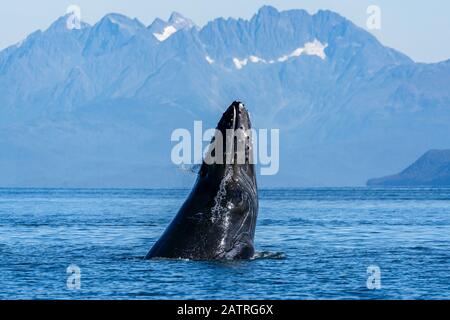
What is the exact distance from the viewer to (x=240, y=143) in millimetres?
29266

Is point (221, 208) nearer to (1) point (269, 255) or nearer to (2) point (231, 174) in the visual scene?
(2) point (231, 174)

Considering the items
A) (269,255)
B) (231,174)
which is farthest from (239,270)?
(269,255)

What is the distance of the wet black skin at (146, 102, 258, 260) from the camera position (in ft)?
96.1

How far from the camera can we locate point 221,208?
96.4ft

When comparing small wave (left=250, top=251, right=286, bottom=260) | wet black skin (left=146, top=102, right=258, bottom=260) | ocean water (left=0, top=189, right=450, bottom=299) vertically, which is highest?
wet black skin (left=146, top=102, right=258, bottom=260)

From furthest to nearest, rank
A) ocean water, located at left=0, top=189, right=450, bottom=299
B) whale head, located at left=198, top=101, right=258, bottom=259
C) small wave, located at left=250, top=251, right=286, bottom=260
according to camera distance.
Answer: small wave, located at left=250, top=251, right=286, bottom=260 < whale head, located at left=198, top=101, right=258, bottom=259 < ocean water, located at left=0, top=189, right=450, bottom=299

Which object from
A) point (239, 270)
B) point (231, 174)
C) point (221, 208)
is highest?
point (231, 174)

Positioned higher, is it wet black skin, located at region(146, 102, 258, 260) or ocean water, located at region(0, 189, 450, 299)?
wet black skin, located at region(146, 102, 258, 260)

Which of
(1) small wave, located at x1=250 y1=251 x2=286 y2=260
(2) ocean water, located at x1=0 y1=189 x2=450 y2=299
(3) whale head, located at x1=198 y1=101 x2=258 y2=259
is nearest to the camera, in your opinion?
(2) ocean water, located at x1=0 y1=189 x2=450 y2=299

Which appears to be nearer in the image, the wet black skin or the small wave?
the wet black skin

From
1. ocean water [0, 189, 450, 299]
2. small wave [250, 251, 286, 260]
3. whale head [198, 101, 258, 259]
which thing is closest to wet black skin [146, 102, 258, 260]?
whale head [198, 101, 258, 259]

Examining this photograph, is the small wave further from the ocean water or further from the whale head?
the whale head

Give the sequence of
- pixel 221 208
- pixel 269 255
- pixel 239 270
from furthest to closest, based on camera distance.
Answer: pixel 269 255 < pixel 239 270 < pixel 221 208

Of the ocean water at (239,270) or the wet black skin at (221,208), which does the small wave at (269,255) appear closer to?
the ocean water at (239,270)
